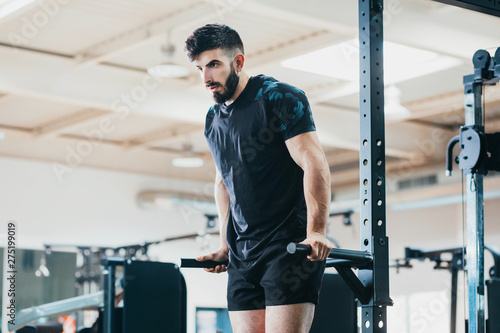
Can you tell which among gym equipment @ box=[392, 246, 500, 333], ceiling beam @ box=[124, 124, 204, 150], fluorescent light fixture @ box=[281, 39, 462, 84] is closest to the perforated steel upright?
gym equipment @ box=[392, 246, 500, 333]

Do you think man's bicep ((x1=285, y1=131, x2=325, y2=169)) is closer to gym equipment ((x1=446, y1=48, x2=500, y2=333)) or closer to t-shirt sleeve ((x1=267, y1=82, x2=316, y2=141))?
t-shirt sleeve ((x1=267, y1=82, x2=316, y2=141))

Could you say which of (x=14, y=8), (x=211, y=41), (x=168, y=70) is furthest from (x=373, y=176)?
(x=14, y=8)

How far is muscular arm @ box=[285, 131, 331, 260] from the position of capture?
6.51 ft

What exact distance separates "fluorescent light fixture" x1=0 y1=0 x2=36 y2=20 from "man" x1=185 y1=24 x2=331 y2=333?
3528 millimetres

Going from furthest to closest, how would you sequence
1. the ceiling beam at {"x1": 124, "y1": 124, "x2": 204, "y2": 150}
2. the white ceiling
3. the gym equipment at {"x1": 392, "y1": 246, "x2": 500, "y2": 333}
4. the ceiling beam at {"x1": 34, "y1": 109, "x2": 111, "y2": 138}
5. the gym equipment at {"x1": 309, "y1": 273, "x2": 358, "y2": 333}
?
the ceiling beam at {"x1": 124, "y1": 124, "x2": 204, "y2": 150}
the ceiling beam at {"x1": 34, "y1": 109, "x2": 111, "y2": 138}
the white ceiling
the gym equipment at {"x1": 392, "y1": 246, "x2": 500, "y2": 333}
the gym equipment at {"x1": 309, "y1": 273, "x2": 358, "y2": 333}

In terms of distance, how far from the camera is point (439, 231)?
10.7 m

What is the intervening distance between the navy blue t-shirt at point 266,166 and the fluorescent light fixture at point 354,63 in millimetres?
4600

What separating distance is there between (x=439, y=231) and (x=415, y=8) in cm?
576

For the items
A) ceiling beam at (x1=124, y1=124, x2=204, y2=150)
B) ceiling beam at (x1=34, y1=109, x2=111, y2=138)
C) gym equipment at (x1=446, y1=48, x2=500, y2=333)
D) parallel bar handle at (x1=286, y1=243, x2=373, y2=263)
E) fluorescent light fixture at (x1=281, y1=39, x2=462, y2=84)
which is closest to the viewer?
parallel bar handle at (x1=286, y1=243, x2=373, y2=263)

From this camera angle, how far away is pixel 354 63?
6.91m

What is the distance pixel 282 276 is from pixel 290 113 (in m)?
0.47

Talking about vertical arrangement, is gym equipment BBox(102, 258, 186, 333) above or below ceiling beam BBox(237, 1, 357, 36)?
below

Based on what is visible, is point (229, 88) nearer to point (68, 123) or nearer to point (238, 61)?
point (238, 61)

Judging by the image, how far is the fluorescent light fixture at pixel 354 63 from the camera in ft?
21.8
